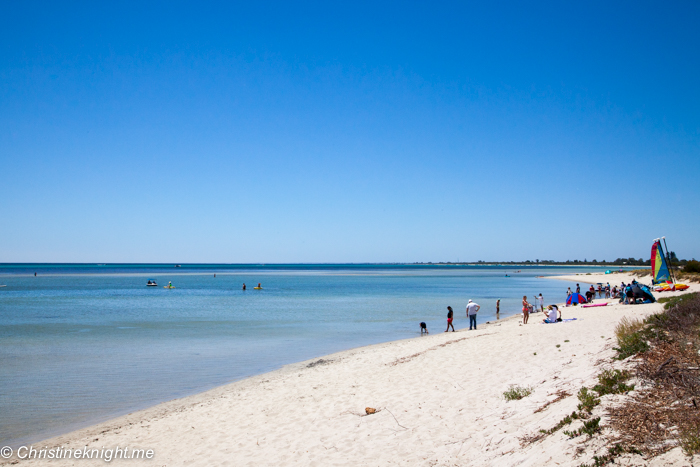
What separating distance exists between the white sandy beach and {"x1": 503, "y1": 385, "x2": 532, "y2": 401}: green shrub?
0.13m

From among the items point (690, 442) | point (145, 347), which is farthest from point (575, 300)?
point (690, 442)

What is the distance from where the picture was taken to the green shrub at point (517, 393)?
838cm

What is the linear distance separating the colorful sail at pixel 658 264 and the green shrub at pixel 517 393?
28.2m

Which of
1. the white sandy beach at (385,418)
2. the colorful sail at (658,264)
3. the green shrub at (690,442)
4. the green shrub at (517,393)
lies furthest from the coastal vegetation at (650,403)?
the colorful sail at (658,264)

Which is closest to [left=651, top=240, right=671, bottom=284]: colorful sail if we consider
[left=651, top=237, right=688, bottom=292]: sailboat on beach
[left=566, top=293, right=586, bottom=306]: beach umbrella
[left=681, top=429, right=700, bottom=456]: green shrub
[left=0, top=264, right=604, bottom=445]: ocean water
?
[left=651, top=237, right=688, bottom=292]: sailboat on beach

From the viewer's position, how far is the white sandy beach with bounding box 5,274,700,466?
6.59 m

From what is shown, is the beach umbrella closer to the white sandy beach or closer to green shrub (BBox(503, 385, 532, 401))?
the white sandy beach

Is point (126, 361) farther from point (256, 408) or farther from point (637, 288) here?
point (637, 288)

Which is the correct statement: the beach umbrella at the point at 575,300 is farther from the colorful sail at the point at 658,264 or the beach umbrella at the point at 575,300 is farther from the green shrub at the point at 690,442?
the green shrub at the point at 690,442

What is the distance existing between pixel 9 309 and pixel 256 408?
36619 millimetres

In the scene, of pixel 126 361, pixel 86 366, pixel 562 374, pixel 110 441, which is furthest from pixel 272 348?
pixel 562 374

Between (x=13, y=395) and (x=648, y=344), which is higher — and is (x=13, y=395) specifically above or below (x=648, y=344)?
below

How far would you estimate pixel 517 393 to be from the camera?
28.1ft

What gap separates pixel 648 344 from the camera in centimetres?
891
